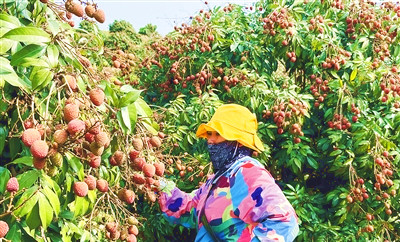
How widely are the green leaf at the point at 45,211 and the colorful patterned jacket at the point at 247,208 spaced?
814 millimetres

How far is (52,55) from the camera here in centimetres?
127

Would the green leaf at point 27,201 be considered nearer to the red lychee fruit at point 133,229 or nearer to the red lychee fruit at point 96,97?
the red lychee fruit at point 96,97

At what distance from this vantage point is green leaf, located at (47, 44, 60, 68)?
127 centimetres

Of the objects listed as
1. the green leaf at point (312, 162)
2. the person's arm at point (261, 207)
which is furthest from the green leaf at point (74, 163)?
the green leaf at point (312, 162)

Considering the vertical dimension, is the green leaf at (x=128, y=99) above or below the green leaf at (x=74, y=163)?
above

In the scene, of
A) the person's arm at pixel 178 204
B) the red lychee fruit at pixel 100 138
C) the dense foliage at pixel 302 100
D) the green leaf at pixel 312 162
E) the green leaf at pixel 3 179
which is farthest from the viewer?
the green leaf at pixel 312 162

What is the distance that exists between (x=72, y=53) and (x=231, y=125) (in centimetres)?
90

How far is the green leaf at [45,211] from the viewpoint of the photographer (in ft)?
4.12

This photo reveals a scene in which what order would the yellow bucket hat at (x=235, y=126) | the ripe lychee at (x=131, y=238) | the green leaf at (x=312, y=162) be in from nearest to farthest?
1. the ripe lychee at (x=131, y=238)
2. the yellow bucket hat at (x=235, y=126)
3. the green leaf at (x=312, y=162)

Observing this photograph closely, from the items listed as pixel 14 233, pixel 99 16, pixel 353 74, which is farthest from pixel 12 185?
pixel 353 74

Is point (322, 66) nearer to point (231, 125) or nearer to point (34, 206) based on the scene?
point (231, 125)

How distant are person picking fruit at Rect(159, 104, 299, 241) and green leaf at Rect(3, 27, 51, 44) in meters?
0.96

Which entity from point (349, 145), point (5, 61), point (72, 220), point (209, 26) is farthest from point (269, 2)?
point (5, 61)

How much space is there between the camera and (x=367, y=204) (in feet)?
11.3
